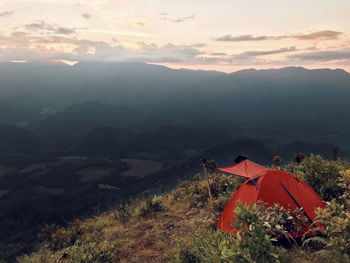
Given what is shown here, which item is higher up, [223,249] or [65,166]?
[223,249]

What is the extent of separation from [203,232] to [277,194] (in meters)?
3.01

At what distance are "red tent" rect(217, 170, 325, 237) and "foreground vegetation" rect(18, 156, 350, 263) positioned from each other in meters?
0.51

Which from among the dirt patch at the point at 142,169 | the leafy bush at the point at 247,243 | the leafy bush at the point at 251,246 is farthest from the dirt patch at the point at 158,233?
the dirt patch at the point at 142,169

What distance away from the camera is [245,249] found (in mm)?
5520

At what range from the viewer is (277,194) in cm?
841

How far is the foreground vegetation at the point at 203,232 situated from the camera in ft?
19.1

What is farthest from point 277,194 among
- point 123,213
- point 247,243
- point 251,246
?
point 123,213

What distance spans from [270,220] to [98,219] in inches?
333

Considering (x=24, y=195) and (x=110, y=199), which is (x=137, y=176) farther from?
(x=24, y=195)

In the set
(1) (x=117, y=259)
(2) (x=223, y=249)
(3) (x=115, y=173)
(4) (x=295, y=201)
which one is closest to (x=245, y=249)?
(2) (x=223, y=249)

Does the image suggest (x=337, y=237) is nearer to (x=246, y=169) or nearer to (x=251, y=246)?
(x=251, y=246)

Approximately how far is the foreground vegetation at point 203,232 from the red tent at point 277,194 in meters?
0.51

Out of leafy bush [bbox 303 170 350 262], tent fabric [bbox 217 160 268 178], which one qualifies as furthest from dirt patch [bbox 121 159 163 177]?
leafy bush [bbox 303 170 350 262]

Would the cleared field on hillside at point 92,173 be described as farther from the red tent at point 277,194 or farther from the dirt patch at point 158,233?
the red tent at point 277,194
